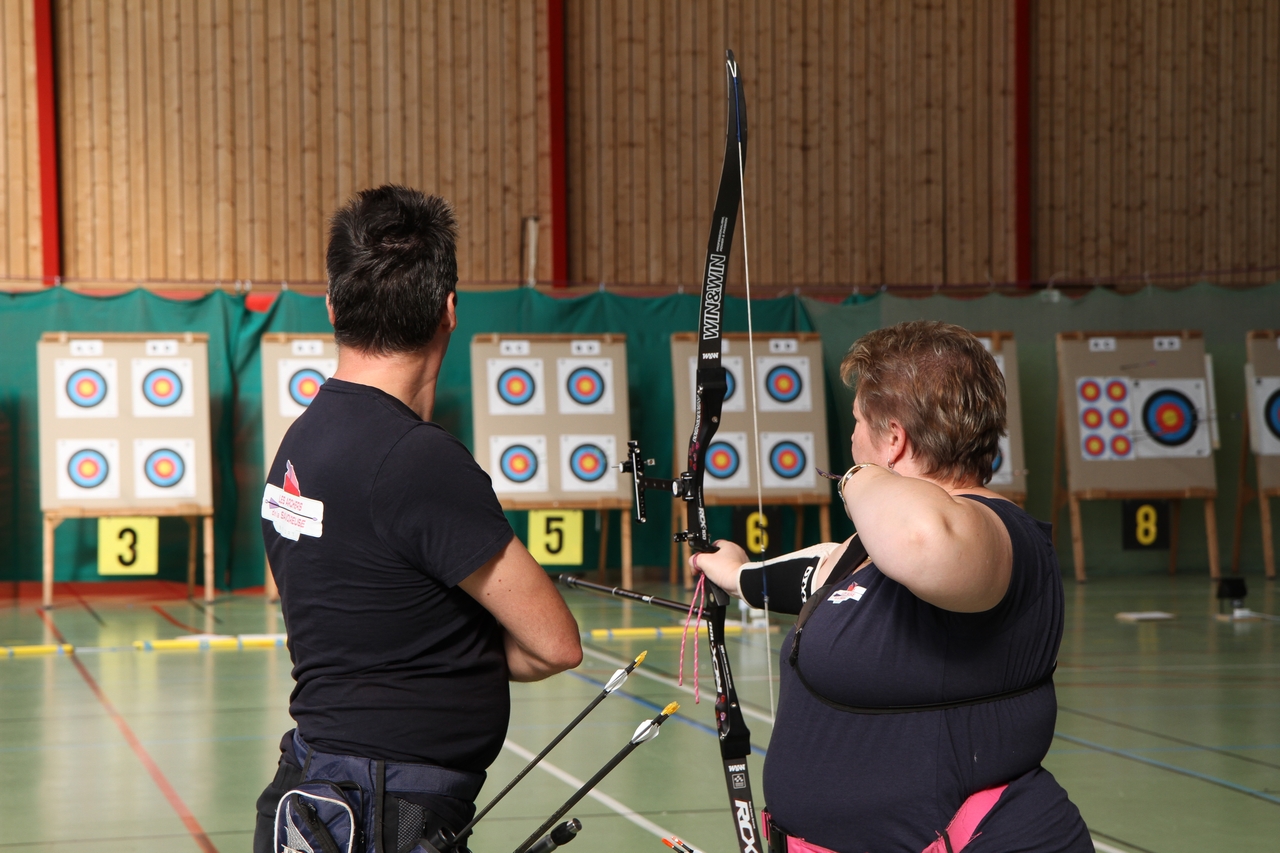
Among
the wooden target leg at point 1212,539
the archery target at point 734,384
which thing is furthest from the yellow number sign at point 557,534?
the wooden target leg at point 1212,539

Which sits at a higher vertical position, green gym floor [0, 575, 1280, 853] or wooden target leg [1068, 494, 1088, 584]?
wooden target leg [1068, 494, 1088, 584]

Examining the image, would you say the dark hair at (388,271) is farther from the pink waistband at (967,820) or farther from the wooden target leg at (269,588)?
the wooden target leg at (269,588)

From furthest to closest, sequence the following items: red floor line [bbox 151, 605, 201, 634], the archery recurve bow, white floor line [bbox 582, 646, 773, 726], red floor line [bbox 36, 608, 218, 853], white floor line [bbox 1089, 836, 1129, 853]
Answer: red floor line [bbox 151, 605, 201, 634] → white floor line [bbox 582, 646, 773, 726] → red floor line [bbox 36, 608, 218, 853] → white floor line [bbox 1089, 836, 1129, 853] → the archery recurve bow

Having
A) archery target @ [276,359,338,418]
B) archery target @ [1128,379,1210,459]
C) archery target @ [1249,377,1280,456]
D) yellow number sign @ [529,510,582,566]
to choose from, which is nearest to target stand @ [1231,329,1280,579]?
archery target @ [1249,377,1280,456]

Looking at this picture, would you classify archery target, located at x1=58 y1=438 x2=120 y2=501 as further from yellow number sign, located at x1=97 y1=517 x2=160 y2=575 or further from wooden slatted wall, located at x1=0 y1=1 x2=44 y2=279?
wooden slatted wall, located at x1=0 y1=1 x2=44 y2=279

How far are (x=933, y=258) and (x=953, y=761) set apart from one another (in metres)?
7.39

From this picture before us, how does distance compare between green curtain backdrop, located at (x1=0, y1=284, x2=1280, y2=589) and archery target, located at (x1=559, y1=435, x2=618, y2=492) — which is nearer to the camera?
green curtain backdrop, located at (x1=0, y1=284, x2=1280, y2=589)

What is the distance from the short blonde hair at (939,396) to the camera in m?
1.24

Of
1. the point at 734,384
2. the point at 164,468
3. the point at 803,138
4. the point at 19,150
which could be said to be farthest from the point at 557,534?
the point at 19,150

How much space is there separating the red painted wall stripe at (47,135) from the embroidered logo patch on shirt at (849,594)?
6757mm

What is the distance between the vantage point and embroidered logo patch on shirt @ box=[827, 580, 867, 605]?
1230mm

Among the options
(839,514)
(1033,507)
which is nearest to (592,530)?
(839,514)

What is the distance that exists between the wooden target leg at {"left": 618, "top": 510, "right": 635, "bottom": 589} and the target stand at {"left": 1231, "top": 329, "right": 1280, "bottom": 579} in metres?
3.38

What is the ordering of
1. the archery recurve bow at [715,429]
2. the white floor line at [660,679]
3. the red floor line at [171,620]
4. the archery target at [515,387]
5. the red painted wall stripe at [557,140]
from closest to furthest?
1. the archery recurve bow at [715,429]
2. the white floor line at [660,679]
3. the red floor line at [171,620]
4. the archery target at [515,387]
5. the red painted wall stripe at [557,140]
